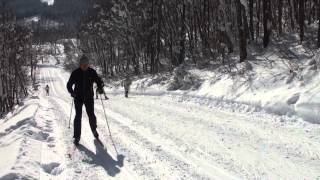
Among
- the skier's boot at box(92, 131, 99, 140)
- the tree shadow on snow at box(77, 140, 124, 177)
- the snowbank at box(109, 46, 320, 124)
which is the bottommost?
the tree shadow on snow at box(77, 140, 124, 177)

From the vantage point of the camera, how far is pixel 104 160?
8805mm

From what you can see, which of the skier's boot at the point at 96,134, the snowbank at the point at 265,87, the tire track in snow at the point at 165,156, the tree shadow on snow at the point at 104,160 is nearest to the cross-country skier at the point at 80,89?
the skier's boot at the point at 96,134

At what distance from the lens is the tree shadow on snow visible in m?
8.05

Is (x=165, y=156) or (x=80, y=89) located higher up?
(x=80, y=89)

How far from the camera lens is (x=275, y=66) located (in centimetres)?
1869

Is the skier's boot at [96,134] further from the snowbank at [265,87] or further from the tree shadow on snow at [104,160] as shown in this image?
the snowbank at [265,87]

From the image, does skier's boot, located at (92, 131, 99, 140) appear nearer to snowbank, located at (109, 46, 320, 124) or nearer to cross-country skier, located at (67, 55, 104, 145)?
cross-country skier, located at (67, 55, 104, 145)

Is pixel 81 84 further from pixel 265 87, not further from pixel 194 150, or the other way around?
pixel 265 87

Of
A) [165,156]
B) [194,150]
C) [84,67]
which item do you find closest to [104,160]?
[165,156]

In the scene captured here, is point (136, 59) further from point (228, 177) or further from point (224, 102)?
point (228, 177)

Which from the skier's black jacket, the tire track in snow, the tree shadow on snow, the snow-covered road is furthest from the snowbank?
the skier's black jacket

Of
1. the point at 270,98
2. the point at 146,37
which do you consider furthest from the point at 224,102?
the point at 146,37

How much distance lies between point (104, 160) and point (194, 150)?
1804 mm

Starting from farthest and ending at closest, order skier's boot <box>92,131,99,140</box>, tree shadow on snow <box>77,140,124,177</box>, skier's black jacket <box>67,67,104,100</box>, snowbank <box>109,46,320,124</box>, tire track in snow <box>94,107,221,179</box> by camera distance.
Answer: snowbank <box>109,46,320,124</box>, skier's boot <box>92,131,99,140</box>, skier's black jacket <box>67,67,104,100</box>, tree shadow on snow <box>77,140,124,177</box>, tire track in snow <box>94,107,221,179</box>
